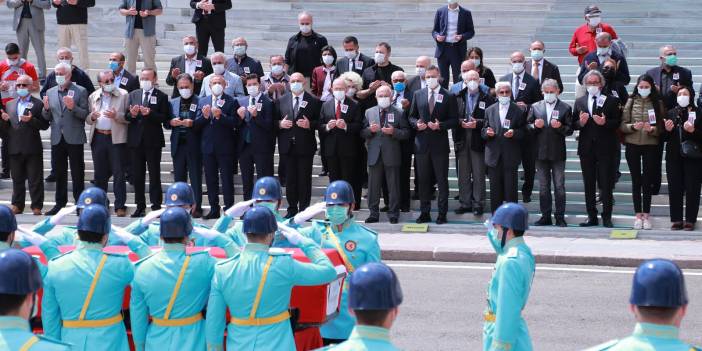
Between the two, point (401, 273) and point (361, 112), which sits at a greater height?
point (361, 112)

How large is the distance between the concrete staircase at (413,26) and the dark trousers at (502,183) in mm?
6858

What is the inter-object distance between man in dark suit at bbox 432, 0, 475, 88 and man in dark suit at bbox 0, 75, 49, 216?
7.05 m

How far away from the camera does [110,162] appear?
855 inches

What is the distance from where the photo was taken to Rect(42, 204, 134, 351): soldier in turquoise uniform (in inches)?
380

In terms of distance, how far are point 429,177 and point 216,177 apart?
3.50 m

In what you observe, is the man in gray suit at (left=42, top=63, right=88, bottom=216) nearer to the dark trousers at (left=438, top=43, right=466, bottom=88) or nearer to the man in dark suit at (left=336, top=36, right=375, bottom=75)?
the man in dark suit at (left=336, top=36, right=375, bottom=75)

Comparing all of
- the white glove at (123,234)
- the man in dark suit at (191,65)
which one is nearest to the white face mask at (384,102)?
the man in dark suit at (191,65)

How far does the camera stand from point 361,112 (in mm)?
21062

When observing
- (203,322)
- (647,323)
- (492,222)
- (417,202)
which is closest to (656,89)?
(417,202)

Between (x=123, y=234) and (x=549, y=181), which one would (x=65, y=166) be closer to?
(x=549, y=181)

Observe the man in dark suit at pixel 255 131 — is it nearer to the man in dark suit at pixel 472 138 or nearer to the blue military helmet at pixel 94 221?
the man in dark suit at pixel 472 138

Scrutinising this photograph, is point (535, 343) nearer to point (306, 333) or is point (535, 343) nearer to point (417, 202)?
point (306, 333)

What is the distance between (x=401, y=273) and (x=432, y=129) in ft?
10.8

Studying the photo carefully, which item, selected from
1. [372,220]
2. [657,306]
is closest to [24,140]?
[372,220]
